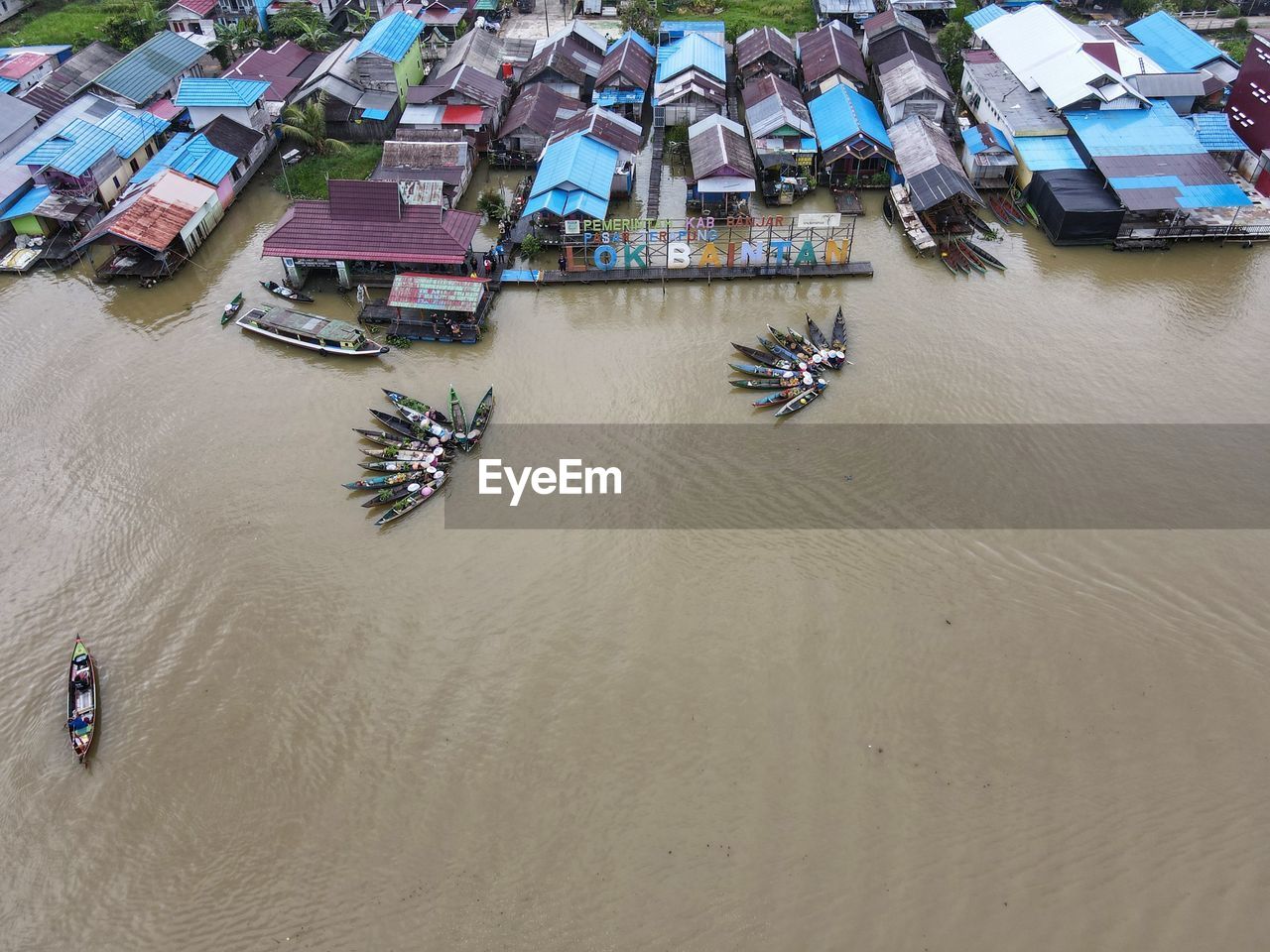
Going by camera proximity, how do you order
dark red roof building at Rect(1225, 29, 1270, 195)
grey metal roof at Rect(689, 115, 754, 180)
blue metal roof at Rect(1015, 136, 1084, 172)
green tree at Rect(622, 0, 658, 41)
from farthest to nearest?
green tree at Rect(622, 0, 658, 41) < dark red roof building at Rect(1225, 29, 1270, 195) < blue metal roof at Rect(1015, 136, 1084, 172) < grey metal roof at Rect(689, 115, 754, 180)

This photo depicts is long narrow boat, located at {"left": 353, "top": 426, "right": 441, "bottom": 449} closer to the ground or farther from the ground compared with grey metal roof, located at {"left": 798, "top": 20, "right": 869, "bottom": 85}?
closer to the ground

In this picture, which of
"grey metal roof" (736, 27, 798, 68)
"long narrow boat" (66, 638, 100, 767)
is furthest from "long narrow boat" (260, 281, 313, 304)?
"grey metal roof" (736, 27, 798, 68)

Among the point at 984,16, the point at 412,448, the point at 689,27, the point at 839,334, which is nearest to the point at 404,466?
the point at 412,448

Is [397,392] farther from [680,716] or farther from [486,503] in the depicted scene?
[680,716]

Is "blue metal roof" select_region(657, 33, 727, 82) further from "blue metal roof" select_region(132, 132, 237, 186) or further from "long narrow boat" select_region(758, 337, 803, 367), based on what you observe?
"blue metal roof" select_region(132, 132, 237, 186)

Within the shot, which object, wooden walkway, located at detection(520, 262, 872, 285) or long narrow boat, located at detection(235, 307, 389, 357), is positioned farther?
wooden walkway, located at detection(520, 262, 872, 285)

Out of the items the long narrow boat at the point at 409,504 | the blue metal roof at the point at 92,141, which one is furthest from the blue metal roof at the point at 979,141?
the blue metal roof at the point at 92,141

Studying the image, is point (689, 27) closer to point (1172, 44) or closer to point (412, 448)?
point (1172, 44)
